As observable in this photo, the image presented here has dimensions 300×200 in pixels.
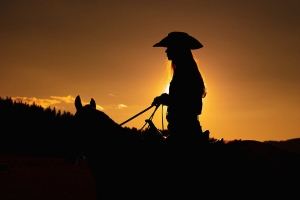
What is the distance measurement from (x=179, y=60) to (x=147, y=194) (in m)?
2.06

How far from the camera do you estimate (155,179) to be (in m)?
5.71

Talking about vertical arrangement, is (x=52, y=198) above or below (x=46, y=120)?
below

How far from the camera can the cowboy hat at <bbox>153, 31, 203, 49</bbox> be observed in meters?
5.71

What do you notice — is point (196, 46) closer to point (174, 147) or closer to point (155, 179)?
point (174, 147)

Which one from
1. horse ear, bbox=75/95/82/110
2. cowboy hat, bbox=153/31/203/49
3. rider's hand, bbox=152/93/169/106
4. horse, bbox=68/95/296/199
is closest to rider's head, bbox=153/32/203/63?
cowboy hat, bbox=153/31/203/49

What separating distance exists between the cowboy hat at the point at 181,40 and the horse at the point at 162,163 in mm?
1453

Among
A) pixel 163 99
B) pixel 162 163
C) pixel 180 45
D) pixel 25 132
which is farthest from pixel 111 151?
pixel 25 132

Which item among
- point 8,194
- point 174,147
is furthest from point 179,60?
point 8,194

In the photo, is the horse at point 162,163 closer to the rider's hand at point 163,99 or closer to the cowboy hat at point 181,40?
the rider's hand at point 163,99

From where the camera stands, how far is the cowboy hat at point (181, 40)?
5.71m

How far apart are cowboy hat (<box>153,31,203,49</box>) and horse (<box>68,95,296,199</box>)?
4.77 feet

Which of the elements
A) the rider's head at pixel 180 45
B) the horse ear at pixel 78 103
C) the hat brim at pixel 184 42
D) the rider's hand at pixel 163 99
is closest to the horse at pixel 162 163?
the horse ear at pixel 78 103

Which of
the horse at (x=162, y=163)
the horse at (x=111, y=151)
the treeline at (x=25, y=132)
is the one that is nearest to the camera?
the horse at (x=162, y=163)

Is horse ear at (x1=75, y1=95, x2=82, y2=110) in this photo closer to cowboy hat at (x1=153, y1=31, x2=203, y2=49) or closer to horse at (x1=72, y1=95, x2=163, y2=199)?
horse at (x1=72, y1=95, x2=163, y2=199)
